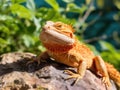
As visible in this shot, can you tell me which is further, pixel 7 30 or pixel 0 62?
pixel 7 30

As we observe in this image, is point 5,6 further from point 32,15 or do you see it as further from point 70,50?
A: point 70,50

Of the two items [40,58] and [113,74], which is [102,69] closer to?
[113,74]

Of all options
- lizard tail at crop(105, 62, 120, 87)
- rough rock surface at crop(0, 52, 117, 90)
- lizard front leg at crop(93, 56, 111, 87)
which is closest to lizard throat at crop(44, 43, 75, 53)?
rough rock surface at crop(0, 52, 117, 90)

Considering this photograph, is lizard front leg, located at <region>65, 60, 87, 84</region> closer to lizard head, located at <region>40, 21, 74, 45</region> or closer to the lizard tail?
lizard head, located at <region>40, 21, 74, 45</region>

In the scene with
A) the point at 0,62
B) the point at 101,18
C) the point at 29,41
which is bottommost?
the point at 101,18

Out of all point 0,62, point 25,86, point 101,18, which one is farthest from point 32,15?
point 101,18

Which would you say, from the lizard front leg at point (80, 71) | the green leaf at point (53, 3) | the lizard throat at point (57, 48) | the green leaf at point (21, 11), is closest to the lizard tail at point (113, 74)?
the lizard front leg at point (80, 71)

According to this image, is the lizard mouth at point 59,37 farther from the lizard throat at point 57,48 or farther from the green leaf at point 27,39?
the green leaf at point 27,39
